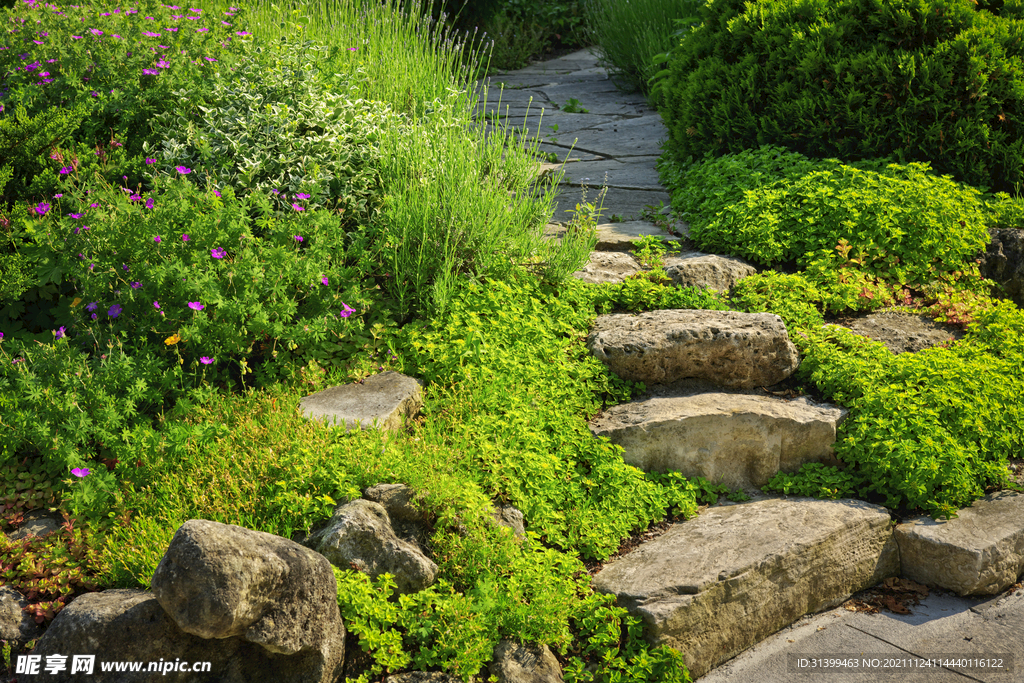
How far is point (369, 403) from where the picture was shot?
3.47 metres

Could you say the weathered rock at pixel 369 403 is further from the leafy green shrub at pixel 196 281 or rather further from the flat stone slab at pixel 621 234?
the flat stone slab at pixel 621 234

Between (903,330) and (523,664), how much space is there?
310 cm

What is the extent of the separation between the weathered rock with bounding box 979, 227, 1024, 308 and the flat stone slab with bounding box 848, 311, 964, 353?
874mm

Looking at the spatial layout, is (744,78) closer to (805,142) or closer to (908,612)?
(805,142)

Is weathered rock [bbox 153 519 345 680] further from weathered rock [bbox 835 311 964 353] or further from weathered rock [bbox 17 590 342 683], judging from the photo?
weathered rock [bbox 835 311 964 353]

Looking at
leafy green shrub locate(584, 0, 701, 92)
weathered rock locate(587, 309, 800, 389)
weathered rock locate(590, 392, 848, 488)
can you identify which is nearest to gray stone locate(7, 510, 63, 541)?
weathered rock locate(590, 392, 848, 488)

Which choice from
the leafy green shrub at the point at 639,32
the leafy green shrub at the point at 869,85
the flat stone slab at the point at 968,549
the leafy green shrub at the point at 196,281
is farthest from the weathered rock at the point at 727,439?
the leafy green shrub at the point at 639,32

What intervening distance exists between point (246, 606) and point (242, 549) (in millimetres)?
169

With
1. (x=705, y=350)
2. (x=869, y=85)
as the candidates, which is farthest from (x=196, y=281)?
(x=869, y=85)

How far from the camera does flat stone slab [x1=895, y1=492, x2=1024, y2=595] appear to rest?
3.14 meters

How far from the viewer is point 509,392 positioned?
12.1 ft

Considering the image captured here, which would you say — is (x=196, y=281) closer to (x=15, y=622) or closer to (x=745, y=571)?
(x=15, y=622)

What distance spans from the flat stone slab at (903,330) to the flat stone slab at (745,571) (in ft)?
4.21

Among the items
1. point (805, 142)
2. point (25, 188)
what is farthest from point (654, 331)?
point (25, 188)
